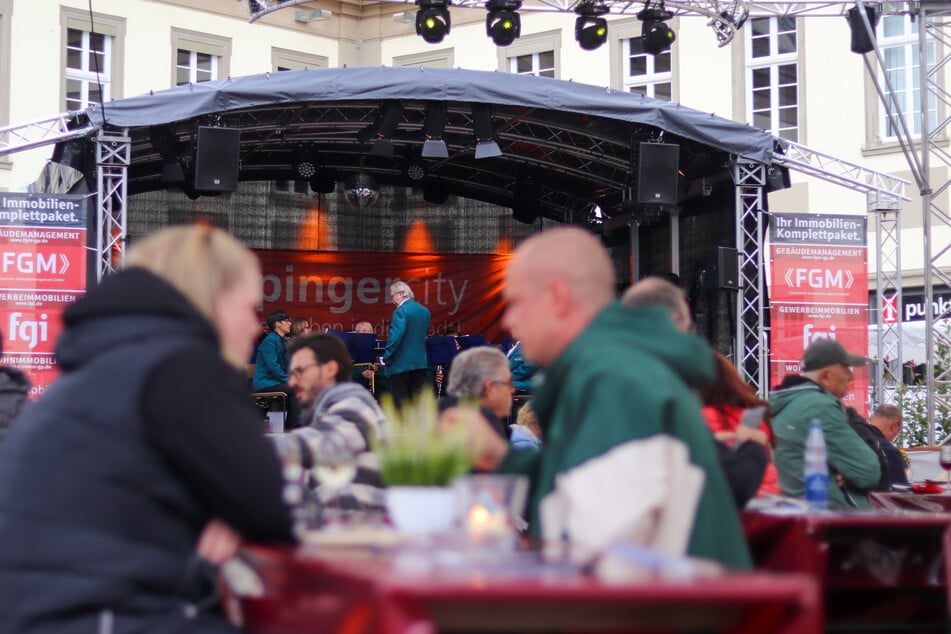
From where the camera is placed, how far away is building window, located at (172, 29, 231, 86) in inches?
981

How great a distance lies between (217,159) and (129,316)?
1038 cm

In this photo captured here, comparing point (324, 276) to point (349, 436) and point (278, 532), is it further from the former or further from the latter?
point (278, 532)

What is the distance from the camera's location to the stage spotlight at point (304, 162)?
53.7ft

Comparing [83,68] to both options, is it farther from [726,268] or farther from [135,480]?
[135,480]

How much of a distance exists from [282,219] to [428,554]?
1725cm

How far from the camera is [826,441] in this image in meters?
5.98

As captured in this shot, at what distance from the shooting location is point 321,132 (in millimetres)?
15289

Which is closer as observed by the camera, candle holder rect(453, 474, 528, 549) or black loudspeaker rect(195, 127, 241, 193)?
candle holder rect(453, 474, 528, 549)

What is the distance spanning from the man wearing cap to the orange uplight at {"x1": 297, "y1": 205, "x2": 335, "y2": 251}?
13.9 meters

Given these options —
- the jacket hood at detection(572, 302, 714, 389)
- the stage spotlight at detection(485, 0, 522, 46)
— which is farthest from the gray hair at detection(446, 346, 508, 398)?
the stage spotlight at detection(485, 0, 522, 46)

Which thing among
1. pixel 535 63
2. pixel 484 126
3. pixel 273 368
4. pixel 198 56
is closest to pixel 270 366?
pixel 273 368

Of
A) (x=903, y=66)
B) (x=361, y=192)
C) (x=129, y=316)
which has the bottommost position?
(x=129, y=316)

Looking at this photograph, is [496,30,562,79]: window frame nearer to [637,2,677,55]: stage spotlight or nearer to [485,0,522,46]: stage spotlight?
[637,2,677,55]: stage spotlight

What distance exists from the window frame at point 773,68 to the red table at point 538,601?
22.6 m
